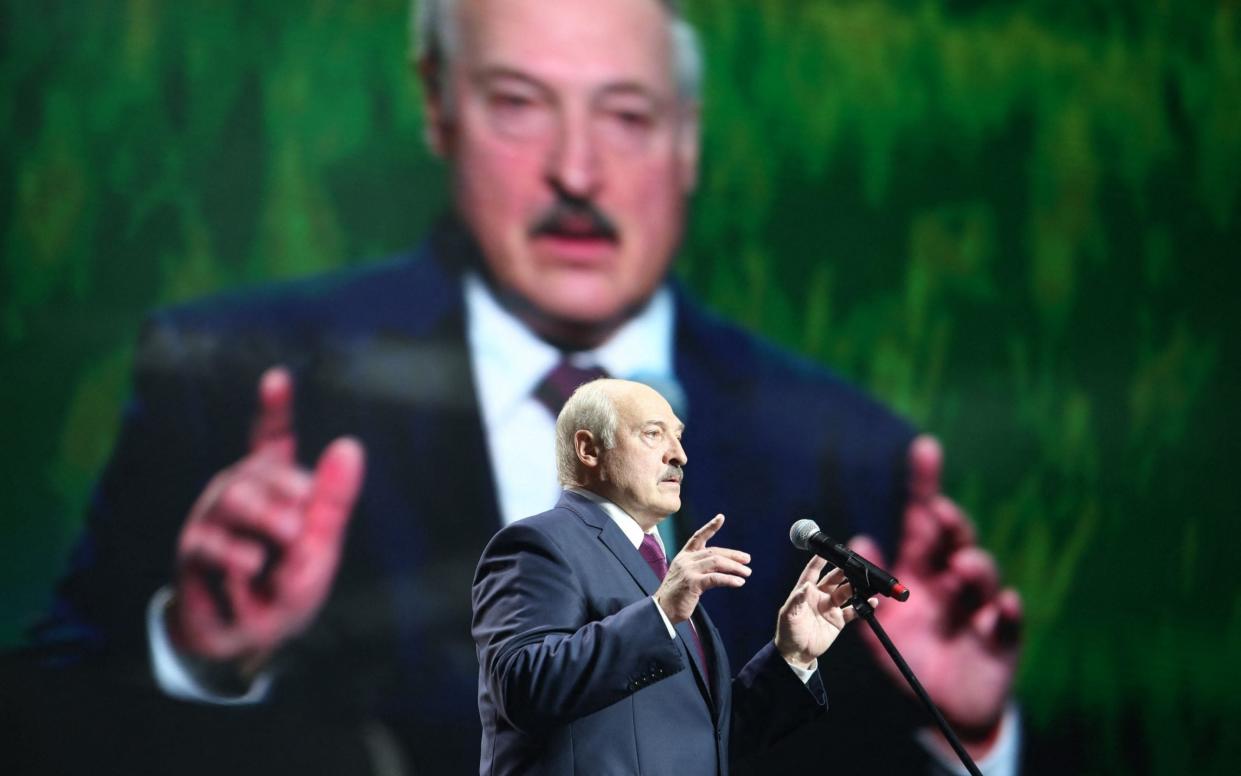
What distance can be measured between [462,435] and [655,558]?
216 cm

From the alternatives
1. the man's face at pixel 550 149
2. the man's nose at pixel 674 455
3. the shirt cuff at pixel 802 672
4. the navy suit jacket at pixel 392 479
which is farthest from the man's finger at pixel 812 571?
the man's face at pixel 550 149

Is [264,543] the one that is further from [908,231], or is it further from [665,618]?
[665,618]

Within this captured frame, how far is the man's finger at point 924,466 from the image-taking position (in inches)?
159

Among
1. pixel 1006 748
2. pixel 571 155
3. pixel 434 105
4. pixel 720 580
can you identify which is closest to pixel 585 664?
pixel 720 580

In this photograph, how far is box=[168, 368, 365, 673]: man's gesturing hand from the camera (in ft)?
11.9

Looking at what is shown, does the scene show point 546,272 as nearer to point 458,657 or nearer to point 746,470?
point 746,470

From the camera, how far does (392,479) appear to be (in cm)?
374

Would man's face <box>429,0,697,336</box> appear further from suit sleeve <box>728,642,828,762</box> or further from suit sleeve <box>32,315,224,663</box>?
suit sleeve <box>728,642,828,762</box>

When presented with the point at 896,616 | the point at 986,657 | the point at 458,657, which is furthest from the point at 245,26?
the point at 986,657

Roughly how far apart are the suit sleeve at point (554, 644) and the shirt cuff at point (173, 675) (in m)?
2.24

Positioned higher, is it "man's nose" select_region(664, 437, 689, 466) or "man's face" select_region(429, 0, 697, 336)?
"man's nose" select_region(664, 437, 689, 466)

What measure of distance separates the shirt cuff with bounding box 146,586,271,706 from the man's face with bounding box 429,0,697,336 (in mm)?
1202

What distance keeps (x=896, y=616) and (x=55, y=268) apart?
7.94 feet

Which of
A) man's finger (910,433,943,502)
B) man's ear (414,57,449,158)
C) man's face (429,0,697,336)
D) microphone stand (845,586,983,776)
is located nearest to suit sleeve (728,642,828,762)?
microphone stand (845,586,983,776)
